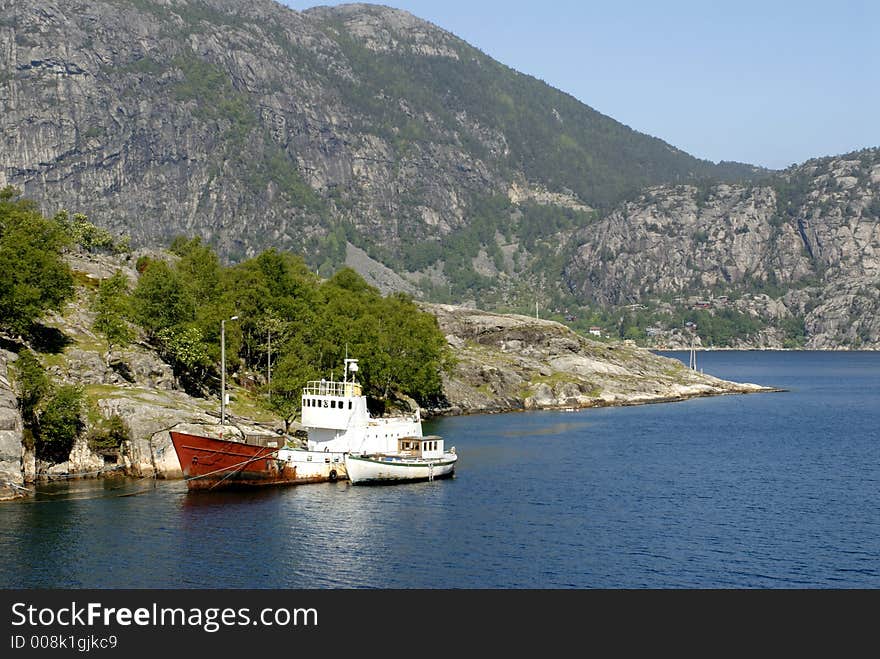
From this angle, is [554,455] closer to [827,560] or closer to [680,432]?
[680,432]

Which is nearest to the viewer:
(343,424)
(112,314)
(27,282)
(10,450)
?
(10,450)

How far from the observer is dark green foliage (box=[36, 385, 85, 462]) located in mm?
110000

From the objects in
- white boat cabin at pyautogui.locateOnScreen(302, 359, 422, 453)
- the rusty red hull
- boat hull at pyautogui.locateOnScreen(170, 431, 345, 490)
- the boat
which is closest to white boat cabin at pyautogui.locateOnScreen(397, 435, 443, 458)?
the boat

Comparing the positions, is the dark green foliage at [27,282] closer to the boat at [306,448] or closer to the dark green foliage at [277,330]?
the dark green foliage at [277,330]

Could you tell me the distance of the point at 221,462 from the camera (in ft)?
350

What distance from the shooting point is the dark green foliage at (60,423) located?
11000 cm

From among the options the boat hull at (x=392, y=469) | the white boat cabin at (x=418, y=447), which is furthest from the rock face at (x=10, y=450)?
the white boat cabin at (x=418, y=447)

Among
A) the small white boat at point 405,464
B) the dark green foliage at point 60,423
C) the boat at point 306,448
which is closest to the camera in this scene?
the boat at point 306,448

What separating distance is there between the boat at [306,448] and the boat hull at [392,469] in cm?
162

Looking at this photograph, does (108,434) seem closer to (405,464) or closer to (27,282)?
(27,282)

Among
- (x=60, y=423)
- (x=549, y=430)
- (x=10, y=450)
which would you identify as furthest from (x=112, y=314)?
(x=549, y=430)

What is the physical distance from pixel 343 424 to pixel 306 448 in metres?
4.73

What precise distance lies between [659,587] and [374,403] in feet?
358

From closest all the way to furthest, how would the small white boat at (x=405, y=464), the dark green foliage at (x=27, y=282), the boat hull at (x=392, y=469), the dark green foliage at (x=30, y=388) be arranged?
1. the dark green foliage at (x=30, y=388)
2. the boat hull at (x=392, y=469)
3. the small white boat at (x=405, y=464)
4. the dark green foliage at (x=27, y=282)
